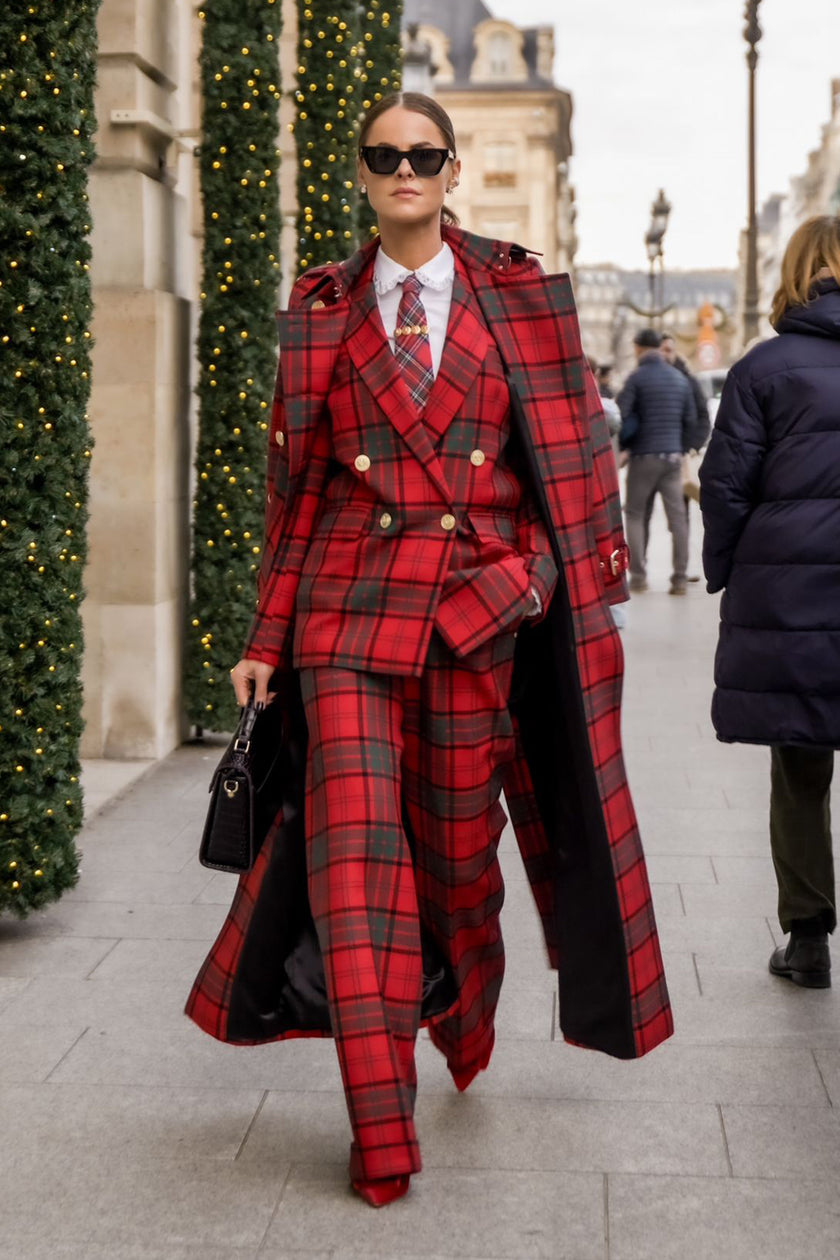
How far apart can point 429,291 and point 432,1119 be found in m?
1.80

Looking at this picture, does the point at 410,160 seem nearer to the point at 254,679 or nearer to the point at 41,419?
the point at 254,679

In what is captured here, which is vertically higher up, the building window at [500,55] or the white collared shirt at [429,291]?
the building window at [500,55]

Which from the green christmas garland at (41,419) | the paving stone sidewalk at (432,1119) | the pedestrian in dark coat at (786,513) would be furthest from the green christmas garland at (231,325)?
the pedestrian in dark coat at (786,513)

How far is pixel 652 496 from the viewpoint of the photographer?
1630 cm

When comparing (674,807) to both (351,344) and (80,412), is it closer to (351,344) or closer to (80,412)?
(80,412)

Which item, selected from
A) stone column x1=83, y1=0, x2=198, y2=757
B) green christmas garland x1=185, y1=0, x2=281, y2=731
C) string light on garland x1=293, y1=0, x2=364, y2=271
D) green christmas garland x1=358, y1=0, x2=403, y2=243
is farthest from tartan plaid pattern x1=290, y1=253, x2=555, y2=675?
green christmas garland x1=358, y1=0, x2=403, y2=243

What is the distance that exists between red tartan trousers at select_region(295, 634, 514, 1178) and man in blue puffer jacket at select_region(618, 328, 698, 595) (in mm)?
11875

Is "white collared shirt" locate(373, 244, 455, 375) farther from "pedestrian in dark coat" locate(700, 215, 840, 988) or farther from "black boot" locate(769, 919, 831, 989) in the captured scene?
"black boot" locate(769, 919, 831, 989)

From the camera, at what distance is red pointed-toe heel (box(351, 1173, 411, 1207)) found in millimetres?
3781

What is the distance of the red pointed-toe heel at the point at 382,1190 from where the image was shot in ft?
12.4

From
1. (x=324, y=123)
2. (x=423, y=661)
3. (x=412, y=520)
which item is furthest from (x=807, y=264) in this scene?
(x=324, y=123)

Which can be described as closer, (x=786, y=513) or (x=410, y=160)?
(x=410, y=160)

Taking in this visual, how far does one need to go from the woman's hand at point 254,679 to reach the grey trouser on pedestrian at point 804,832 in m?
1.79

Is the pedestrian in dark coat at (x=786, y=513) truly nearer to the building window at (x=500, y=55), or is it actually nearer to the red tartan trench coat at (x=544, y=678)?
the red tartan trench coat at (x=544, y=678)
